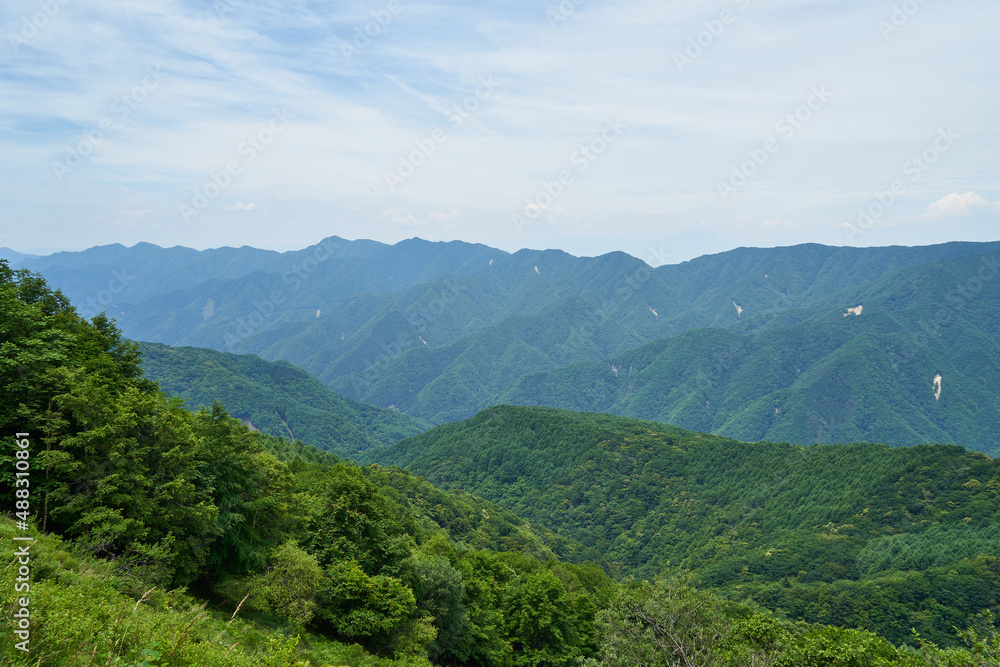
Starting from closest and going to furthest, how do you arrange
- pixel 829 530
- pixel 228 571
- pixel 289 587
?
1. pixel 289 587
2. pixel 228 571
3. pixel 829 530

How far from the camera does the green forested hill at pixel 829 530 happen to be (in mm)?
97062

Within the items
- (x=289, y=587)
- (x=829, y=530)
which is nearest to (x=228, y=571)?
(x=289, y=587)

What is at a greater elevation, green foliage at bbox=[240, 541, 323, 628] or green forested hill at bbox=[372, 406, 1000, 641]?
green foliage at bbox=[240, 541, 323, 628]

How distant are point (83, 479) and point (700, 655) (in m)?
37.2

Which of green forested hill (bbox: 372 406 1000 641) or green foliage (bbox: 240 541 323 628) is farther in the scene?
green forested hill (bbox: 372 406 1000 641)

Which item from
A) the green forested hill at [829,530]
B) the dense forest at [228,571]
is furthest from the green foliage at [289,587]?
the green forested hill at [829,530]

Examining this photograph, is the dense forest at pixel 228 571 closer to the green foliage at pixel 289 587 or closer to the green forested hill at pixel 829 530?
the green foliage at pixel 289 587

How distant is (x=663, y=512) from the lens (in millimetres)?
185625

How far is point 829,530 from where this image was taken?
5655 inches

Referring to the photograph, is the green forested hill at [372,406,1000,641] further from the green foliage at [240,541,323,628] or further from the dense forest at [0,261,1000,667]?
the green foliage at [240,541,323,628]

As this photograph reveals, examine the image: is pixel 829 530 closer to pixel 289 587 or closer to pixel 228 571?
pixel 289 587

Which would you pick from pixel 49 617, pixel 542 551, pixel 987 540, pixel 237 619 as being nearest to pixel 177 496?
pixel 237 619

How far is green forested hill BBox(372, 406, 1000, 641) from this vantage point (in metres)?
97.1

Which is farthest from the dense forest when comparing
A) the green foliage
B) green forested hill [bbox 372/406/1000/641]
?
green forested hill [bbox 372/406/1000/641]
